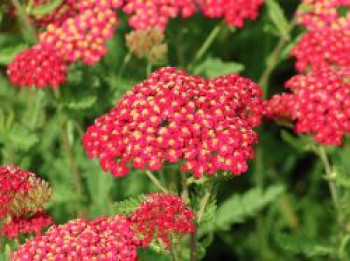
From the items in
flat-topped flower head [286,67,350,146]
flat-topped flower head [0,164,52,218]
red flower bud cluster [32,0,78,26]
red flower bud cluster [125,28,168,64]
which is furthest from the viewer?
red flower bud cluster [32,0,78,26]

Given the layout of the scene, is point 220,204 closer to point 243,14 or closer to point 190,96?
point 243,14

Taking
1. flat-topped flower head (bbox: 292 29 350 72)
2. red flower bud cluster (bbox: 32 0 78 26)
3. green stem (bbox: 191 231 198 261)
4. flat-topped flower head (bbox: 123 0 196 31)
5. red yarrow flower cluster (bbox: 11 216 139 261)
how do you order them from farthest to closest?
red flower bud cluster (bbox: 32 0 78 26) < flat-topped flower head (bbox: 123 0 196 31) < flat-topped flower head (bbox: 292 29 350 72) < green stem (bbox: 191 231 198 261) < red yarrow flower cluster (bbox: 11 216 139 261)

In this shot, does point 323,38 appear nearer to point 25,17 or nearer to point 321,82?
point 321,82

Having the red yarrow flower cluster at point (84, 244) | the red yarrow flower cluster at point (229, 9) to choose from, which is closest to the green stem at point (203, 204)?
the red yarrow flower cluster at point (84, 244)

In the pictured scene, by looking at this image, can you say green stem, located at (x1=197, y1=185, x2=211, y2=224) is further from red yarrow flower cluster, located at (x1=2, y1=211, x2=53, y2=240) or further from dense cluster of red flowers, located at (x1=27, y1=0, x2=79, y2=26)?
dense cluster of red flowers, located at (x1=27, y1=0, x2=79, y2=26)

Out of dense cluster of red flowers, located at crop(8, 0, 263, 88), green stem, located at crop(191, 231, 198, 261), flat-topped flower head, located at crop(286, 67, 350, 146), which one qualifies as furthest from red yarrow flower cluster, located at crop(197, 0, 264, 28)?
green stem, located at crop(191, 231, 198, 261)

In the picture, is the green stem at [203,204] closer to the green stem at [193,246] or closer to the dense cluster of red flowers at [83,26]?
the green stem at [193,246]

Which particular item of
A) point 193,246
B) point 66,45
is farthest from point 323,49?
point 193,246
